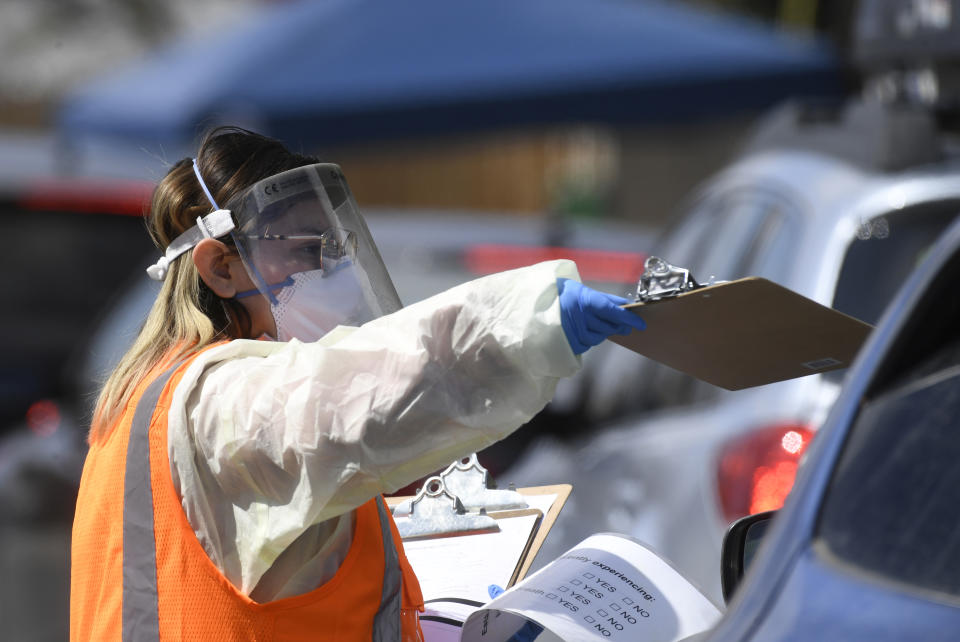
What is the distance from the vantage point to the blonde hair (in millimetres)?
2186

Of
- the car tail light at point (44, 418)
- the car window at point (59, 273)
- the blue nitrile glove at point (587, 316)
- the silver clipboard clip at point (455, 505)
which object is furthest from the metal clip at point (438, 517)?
the car window at point (59, 273)

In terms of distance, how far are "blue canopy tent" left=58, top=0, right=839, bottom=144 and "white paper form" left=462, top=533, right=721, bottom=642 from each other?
28.7 feet

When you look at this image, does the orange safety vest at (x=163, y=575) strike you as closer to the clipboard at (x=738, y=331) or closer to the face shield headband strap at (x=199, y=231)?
the face shield headband strap at (x=199, y=231)

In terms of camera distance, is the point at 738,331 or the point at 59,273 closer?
the point at 738,331

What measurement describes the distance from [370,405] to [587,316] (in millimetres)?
308

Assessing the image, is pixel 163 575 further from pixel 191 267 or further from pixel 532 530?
pixel 532 530

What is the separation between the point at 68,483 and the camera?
6.02 m

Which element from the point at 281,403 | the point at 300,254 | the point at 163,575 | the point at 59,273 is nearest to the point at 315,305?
the point at 300,254

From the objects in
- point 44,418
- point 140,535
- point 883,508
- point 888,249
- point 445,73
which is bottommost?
point 44,418

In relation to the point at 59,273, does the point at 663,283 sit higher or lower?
higher

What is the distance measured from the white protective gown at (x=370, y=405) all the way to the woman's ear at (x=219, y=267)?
303 millimetres

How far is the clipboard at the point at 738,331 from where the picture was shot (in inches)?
73.2

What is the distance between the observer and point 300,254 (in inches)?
86.4

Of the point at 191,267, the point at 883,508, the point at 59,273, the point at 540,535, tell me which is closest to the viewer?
the point at 883,508
